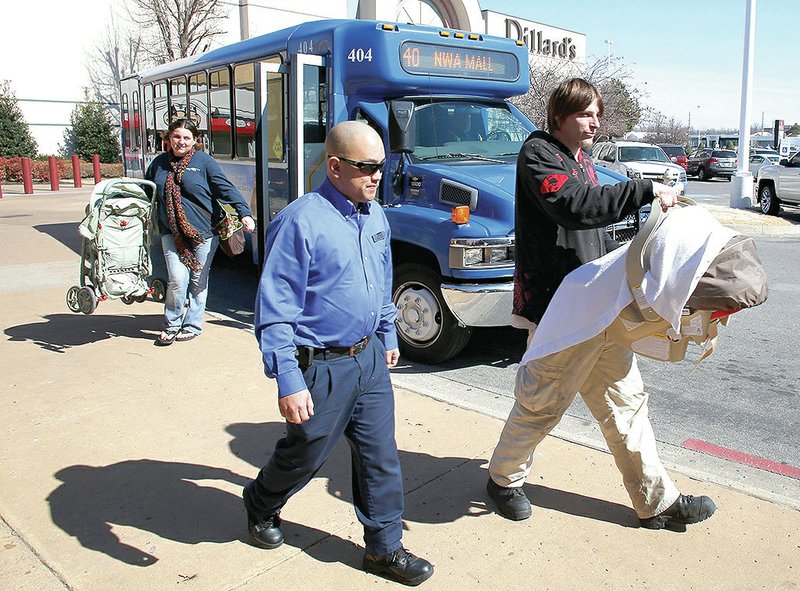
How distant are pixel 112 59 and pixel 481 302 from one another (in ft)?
101

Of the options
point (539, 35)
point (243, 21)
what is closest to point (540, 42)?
point (539, 35)

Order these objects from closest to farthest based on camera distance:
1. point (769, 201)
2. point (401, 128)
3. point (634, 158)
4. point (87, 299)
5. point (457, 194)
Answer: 1. point (457, 194)
2. point (401, 128)
3. point (87, 299)
4. point (769, 201)
5. point (634, 158)

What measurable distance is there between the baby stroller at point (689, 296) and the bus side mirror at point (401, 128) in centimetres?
331

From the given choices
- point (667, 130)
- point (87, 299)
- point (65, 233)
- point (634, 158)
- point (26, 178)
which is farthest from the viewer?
point (667, 130)

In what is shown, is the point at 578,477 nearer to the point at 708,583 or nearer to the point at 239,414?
the point at 708,583

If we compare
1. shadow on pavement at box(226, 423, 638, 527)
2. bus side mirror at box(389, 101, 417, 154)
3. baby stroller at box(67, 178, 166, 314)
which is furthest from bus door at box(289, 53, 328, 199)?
shadow on pavement at box(226, 423, 638, 527)

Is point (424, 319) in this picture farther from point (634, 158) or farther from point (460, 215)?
point (634, 158)

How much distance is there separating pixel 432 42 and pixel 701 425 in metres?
4.07

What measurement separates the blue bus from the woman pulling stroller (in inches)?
30.9

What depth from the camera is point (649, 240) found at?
2963 mm

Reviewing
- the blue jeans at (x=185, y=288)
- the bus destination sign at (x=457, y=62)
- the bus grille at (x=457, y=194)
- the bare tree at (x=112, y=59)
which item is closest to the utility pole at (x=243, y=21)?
the bare tree at (x=112, y=59)

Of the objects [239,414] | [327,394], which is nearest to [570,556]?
[327,394]

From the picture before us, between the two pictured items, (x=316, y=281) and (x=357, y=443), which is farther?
(x=357, y=443)

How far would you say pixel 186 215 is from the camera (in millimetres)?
6473
